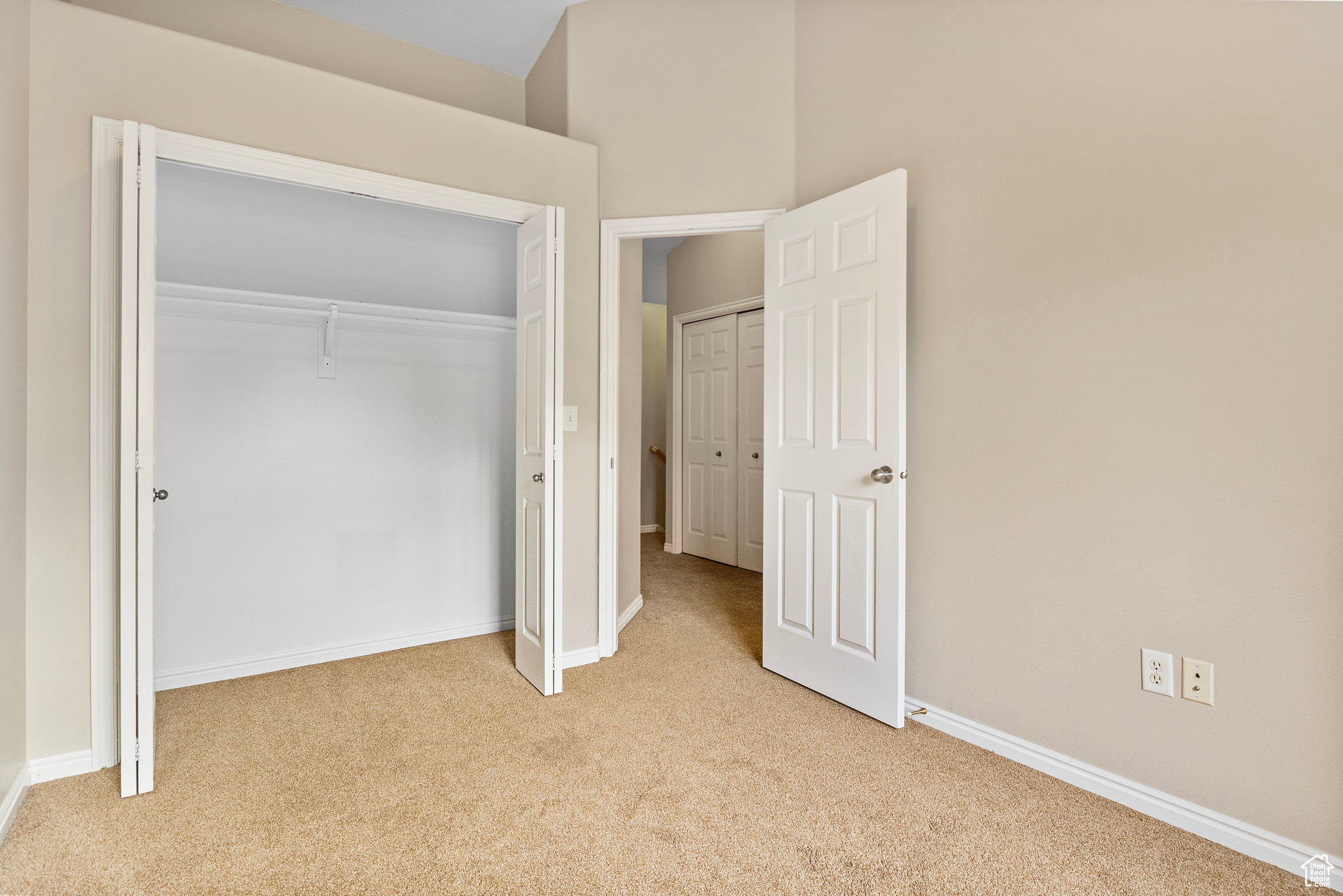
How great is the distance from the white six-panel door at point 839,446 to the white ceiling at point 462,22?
1611mm

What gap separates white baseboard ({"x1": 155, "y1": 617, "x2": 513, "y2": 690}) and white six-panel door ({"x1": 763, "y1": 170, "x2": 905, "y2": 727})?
1.53 meters

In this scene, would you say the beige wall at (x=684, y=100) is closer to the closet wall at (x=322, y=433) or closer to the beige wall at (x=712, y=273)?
the closet wall at (x=322, y=433)

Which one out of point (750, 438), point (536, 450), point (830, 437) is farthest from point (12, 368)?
point (750, 438)

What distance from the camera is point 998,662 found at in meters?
2.08

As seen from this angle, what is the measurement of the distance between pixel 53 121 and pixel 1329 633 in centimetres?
364

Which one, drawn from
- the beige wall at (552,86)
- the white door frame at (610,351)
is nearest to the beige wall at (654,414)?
the beige wall at (552,86)

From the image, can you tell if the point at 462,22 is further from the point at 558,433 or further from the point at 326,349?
the point at 558,433

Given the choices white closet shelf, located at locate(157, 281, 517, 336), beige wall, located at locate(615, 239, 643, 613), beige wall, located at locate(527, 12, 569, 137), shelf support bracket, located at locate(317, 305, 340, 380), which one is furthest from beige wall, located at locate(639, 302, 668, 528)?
shelf support bracket, located at locate(317, 305, 340, 380)

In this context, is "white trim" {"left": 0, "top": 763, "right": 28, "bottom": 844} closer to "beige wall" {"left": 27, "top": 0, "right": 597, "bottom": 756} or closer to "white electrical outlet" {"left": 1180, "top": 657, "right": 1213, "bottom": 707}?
"beige wall" {"left": 27, "top": 0, "right": 597, "bottom": 756}

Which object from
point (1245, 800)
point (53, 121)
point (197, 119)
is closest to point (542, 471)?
point (197, 119)

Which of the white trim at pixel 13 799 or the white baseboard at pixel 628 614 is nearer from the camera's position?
the white trim at pixel 13 799

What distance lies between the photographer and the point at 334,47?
3053mm

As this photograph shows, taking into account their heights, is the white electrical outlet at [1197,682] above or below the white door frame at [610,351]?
below

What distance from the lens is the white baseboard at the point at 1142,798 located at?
5.01 ft
